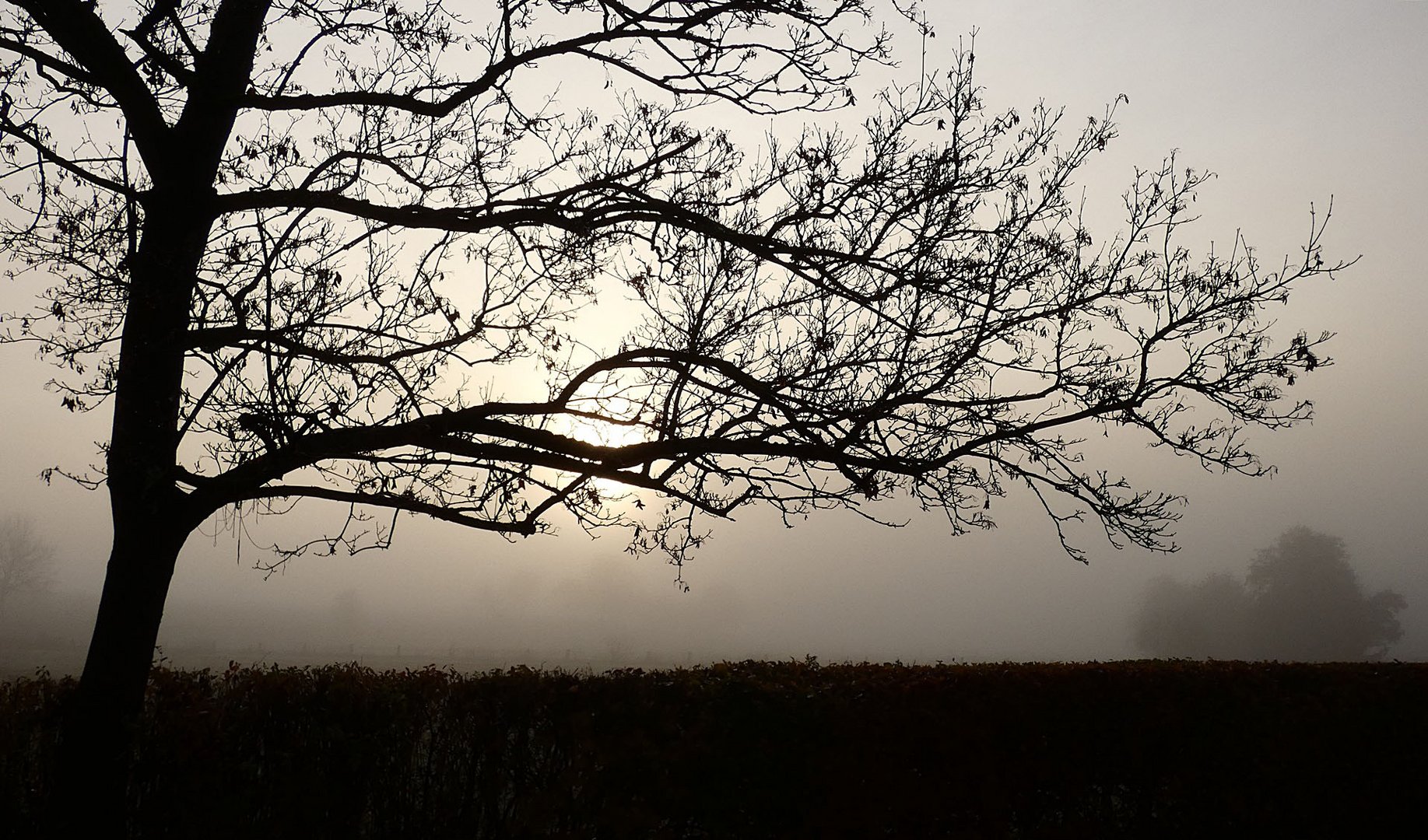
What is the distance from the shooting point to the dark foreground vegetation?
5602mm

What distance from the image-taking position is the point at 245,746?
567 cm

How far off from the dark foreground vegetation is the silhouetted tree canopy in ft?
173

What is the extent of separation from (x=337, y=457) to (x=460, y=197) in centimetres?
270

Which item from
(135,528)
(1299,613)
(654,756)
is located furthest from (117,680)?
(1299,613)

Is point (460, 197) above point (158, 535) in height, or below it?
above

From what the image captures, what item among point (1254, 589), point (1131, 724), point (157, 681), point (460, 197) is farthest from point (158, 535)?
point (1254, 589)

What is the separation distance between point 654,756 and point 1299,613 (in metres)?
64.6

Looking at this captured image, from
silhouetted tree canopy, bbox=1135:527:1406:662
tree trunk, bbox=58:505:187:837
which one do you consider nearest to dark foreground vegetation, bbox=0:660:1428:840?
tree trunk, bbox=58:505:187:837

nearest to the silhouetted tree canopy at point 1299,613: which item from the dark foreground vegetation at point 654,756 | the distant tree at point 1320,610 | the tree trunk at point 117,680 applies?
the distant tree at point 1320,610

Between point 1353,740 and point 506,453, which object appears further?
point 1353,740

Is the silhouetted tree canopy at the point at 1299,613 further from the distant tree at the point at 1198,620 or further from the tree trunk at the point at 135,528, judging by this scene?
the tree trunk at the point at 135,528

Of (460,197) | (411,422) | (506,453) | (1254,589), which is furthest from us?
(1254,589)

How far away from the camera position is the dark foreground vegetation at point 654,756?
5.60m

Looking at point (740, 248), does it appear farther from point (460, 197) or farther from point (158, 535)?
point (158, 535)
